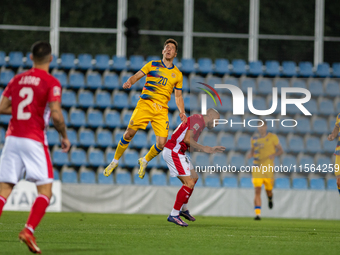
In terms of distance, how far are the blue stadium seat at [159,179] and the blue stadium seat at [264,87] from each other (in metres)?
4.24

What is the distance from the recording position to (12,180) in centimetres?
504

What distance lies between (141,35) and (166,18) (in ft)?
4.73

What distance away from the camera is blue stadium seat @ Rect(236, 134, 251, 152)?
1615 cm

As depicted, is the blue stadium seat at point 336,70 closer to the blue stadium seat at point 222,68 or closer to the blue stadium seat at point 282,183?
the blue stadium seat at point 222,68

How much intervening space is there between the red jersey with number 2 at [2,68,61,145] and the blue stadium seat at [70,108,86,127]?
1078 cm

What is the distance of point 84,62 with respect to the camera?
1683 cm

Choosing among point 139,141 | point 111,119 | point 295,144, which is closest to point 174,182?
point 139,141

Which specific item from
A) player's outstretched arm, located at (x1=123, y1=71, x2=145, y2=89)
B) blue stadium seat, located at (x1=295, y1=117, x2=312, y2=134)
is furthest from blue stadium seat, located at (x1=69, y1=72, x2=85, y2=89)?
player's outstretched arm, located at (x1=123, y1=71, x2=145, y2=89)

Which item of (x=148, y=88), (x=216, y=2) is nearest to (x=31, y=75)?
(x=148, y=88)

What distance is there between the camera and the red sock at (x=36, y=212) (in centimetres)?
493

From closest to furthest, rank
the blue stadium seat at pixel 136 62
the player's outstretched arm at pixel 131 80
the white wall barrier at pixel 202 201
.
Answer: the player's outstretched arm at pixel 131 80
the white wall barrier at pixel 202 201
the blue stadium seat at pixel 136 62

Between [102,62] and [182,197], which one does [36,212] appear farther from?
[102,62]

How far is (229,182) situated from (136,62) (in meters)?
4.69

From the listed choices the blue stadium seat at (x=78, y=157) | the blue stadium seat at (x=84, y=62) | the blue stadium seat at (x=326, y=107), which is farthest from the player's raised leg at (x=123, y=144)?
the blue stadium seat at (x=326, y=107)
